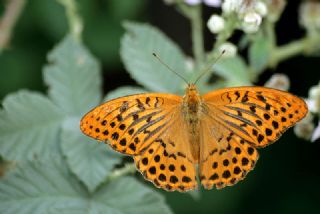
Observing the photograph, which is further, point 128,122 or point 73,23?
point 73,23

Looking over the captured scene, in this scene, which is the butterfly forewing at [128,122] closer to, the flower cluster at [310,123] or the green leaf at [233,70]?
the green leaf at [233,70]

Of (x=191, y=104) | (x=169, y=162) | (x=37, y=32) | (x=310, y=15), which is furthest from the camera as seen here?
(x=37, y=32)

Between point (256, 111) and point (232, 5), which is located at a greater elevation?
point (232, 5)

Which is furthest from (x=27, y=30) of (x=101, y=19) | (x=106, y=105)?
(x=106, y=105)

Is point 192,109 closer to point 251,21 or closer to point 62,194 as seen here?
point 251,21

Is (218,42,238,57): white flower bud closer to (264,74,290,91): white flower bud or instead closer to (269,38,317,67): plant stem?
(264,74,290,91): white flower bud

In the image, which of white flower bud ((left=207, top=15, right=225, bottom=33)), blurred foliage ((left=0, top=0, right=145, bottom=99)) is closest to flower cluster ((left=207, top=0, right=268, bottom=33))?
white flower bud ((left=207, top=15, right=225, bottom=33))

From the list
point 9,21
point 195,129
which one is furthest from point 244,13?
point 9,21
